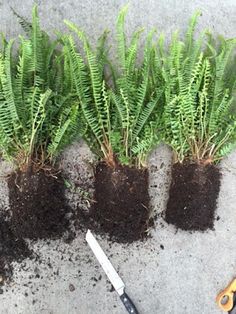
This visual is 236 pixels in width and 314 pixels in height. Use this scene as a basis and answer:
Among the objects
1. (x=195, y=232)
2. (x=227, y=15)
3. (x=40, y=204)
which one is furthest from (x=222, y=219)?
(x=227, y=15)

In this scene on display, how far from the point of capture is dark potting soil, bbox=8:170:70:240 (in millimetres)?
2564

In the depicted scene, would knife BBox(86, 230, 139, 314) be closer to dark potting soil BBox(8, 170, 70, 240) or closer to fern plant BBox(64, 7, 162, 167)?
dark potting soil BBox(8, 170, 70, 240)

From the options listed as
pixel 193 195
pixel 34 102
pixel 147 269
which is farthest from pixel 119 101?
pixel 147 269

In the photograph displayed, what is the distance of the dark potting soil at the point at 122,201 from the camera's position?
2.61 metres

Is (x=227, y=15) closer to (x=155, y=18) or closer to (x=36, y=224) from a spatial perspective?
(x=155, y=18)

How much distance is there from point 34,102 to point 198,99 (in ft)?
3.17

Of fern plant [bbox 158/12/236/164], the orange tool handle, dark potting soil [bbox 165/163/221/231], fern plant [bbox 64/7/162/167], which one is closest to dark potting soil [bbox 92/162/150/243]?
fern plant [bbox 64/7/162/167]

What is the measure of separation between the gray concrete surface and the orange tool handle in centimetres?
7

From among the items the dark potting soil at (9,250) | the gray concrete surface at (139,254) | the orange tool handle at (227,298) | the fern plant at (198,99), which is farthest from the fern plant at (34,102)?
the orange tool handle at (227,298)

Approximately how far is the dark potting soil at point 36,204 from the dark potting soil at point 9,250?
48 millimetres

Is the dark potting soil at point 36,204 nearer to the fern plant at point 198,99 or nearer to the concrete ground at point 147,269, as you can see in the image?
the concrete ground at point 147,269

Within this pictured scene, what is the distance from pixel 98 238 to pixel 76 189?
0.35 m

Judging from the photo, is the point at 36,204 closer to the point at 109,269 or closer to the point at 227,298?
the point at 109,269

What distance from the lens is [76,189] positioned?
275 cm
